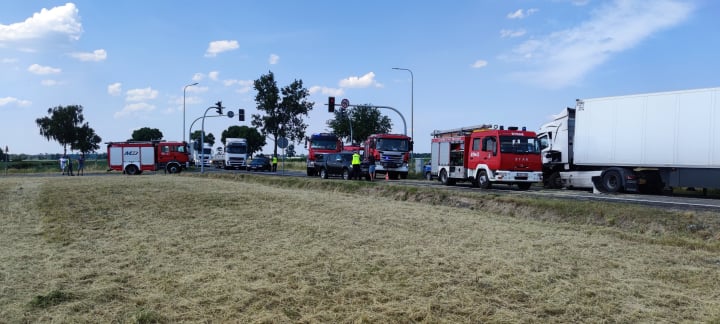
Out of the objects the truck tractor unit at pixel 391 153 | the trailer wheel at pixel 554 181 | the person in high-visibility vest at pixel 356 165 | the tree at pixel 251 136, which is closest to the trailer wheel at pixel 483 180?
the trailer wheel at pixel 554 181

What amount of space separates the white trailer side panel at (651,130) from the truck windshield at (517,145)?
189cm

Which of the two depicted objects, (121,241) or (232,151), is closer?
(121,241)

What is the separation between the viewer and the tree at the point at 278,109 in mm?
62719

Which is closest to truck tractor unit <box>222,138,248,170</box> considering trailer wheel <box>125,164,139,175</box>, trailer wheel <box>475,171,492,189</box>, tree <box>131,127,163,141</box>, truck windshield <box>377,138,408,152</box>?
trailer wheel <box>125,164,139,175</box>

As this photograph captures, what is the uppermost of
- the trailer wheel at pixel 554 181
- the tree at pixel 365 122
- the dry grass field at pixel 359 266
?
the tree at pixel 365 122

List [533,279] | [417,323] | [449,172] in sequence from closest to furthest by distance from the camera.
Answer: [417,323] → [533,279] → [449,172]

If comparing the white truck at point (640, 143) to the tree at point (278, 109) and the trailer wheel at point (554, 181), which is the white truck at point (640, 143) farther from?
the tree at point (278, 109)

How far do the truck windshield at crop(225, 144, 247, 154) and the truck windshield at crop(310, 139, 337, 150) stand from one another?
15.2 m

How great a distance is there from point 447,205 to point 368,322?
11.5m

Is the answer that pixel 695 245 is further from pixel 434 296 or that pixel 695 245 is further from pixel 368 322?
pixel 368 322

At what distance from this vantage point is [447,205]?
15.8 meters

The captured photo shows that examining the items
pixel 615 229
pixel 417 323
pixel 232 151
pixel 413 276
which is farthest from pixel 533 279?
pixel 232 151

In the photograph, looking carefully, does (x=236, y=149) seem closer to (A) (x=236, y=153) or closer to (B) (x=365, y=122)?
(A) (x=236, y=153)

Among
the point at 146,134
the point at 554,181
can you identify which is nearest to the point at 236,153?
the point at 554,181
